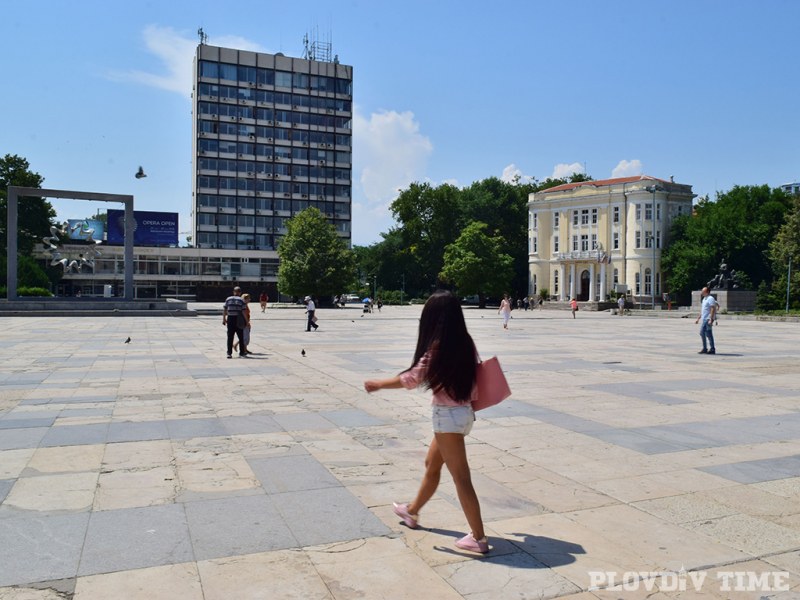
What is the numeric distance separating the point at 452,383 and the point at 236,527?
1.89 m

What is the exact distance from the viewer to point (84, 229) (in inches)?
2414

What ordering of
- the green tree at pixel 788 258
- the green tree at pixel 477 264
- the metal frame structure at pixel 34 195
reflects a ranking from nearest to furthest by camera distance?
the metal frame structure at pixel 34 195 → the green tree at pixel 788 258 → the green tree at pixel 477 264

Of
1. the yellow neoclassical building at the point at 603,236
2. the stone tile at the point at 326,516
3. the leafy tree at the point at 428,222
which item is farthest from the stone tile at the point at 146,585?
the leafy tree at the point at 428,222

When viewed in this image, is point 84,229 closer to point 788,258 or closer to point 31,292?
point 31,292

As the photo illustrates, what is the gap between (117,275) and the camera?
85688 millimetres

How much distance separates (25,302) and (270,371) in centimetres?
3362

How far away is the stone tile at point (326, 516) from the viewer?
179 inches

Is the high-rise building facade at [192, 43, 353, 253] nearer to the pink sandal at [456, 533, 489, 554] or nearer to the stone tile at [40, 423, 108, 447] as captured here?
the stone tile at [40, 423, 108, 447]

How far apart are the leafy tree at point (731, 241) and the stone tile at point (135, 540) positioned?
228 feet

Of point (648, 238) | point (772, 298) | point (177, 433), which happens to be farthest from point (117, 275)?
point (177, 433)

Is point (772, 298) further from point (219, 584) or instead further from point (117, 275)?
point (117, 275)

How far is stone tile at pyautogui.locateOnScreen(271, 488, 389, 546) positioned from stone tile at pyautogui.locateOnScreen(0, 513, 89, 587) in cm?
139

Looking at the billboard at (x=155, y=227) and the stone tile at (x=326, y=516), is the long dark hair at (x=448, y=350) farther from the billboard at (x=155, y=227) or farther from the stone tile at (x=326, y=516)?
the billboard at (x=155, y=227)

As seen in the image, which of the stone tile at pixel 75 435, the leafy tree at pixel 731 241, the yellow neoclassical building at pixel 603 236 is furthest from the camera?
the yellow neoclassical building at pixel 603 236
